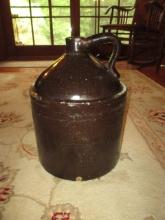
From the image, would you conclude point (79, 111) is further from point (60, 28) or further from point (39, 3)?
point (39, 3)

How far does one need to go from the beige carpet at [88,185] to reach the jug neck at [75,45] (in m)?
0.52

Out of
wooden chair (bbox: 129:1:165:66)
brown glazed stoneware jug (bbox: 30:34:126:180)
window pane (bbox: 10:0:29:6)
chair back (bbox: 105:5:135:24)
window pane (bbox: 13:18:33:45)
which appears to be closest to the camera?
brown glazed stoneware jug (bbox: 30:34:126:180)

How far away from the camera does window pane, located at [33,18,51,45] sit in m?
3.58

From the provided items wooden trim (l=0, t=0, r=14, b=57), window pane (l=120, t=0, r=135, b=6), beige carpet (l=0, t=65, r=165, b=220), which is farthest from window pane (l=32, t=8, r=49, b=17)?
beige carpet (l=0, t=65, r=165, b=220)

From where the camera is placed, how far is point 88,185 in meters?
0.84

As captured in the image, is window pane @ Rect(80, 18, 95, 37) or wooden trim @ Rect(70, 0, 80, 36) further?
window pane @ Rect(80, 18, 95, 37)

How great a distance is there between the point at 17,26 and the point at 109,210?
3.61 meters

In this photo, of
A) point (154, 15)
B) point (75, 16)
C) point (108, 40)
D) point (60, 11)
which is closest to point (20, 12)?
point (60, 11)

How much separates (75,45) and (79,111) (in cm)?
25

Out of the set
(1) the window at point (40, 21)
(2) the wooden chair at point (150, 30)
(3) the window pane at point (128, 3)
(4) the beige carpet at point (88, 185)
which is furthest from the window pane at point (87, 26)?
(4) the beige carpet at point (88, 185)

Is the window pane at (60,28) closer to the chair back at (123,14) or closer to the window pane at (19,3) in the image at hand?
the window pane at (19,3)

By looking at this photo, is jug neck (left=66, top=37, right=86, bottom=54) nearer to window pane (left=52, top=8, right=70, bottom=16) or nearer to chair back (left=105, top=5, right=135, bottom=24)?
chair back (left=105, top=5, right=135, bottom=24)

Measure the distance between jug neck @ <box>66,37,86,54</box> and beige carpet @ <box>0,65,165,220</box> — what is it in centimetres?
52

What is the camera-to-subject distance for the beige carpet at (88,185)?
72 centimetres
